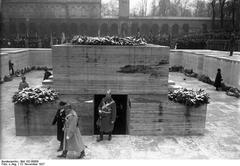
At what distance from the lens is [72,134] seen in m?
5.77

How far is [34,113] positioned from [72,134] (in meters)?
2.03

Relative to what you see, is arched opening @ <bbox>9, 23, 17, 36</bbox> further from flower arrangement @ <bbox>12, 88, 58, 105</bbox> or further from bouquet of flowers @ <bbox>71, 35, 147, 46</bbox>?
flower arrangement @ <bbox>12, 88, 58, 105</bbox>

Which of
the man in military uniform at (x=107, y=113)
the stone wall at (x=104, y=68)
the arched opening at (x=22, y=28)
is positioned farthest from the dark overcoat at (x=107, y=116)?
the arched opening at (x=22, y=28)

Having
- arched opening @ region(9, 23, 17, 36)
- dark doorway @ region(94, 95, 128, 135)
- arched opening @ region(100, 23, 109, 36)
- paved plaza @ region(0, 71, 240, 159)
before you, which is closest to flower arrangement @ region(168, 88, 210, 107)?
paved plaza @ region(0, 71, 240, 159)

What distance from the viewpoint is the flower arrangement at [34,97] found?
7203mm

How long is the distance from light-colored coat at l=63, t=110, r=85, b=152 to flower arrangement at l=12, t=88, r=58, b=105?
68.2 inches

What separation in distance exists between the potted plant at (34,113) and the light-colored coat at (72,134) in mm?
1665

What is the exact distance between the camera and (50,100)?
24.2 feet

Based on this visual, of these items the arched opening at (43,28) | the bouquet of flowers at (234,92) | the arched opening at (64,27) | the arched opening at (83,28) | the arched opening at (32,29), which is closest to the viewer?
the bouquet of flowers at (234,92)

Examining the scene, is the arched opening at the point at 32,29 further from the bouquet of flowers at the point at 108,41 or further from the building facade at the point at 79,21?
the bouquet of flowers at the point at 108,41

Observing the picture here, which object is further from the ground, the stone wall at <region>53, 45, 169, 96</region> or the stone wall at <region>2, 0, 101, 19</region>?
the stone wall at <region>2, 0, 101, 19</region>

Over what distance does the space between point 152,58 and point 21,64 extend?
1452cm

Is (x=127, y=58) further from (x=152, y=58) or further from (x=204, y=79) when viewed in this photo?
(x=204, y=79)

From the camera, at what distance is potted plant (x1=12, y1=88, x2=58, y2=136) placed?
23.8 ft
